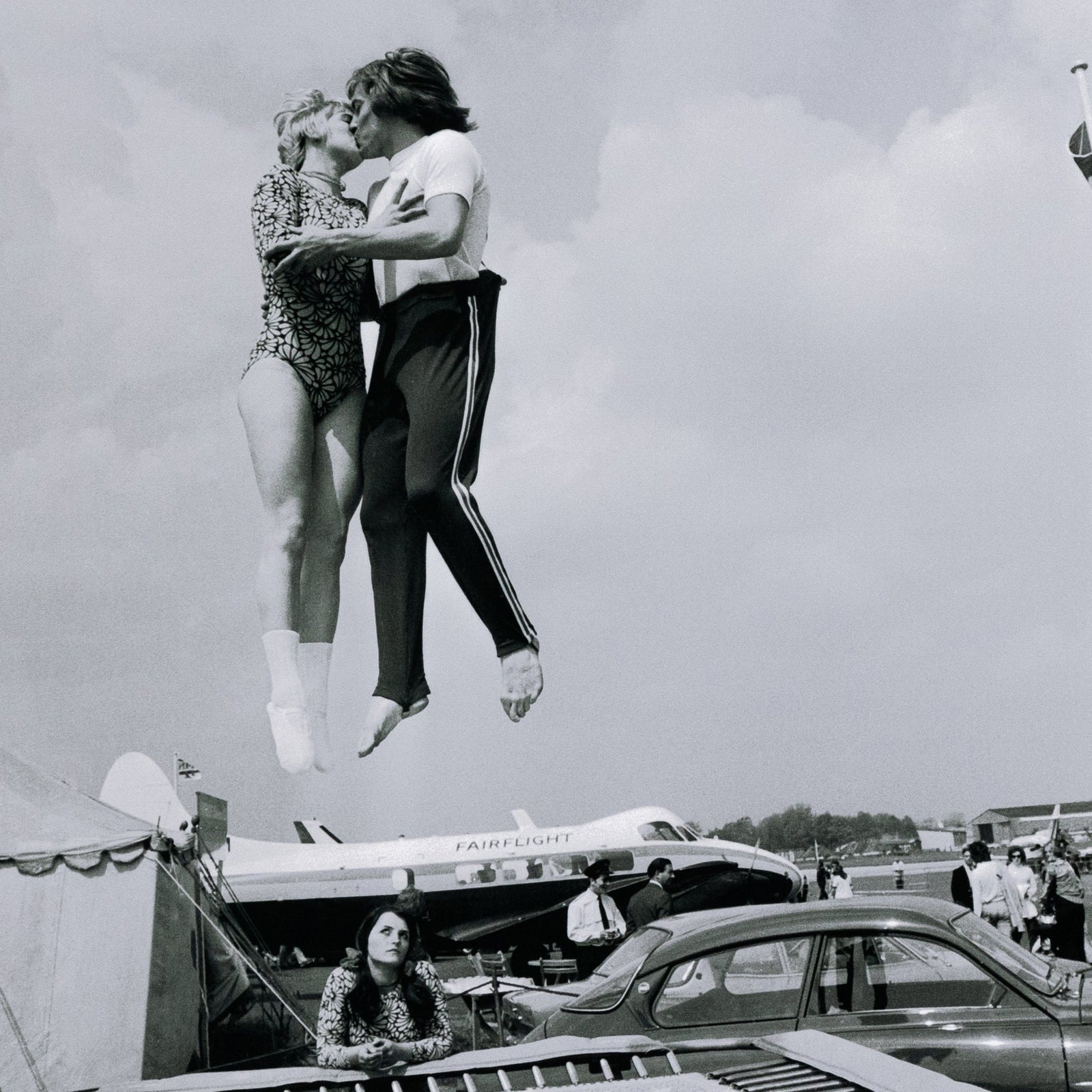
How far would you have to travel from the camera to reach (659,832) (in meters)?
16.0

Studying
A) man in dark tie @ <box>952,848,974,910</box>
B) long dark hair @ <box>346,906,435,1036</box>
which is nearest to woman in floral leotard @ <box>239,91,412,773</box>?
long dark hair @ <box>346,906,435,1036</box>

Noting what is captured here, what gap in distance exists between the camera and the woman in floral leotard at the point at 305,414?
426cm

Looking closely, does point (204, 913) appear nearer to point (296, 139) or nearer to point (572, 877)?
point (296, 139)

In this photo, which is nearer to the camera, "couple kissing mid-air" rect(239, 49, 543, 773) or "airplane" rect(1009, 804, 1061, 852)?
"couple kissing mid-air" rect(239, 49, 543, 773)

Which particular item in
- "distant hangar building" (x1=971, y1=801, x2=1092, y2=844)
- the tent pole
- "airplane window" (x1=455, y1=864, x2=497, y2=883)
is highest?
"distant hangar building" (x1=971, y1=801, x2=1092, y2=844)

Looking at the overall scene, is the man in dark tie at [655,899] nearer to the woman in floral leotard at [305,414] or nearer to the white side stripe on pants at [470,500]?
the white side stripe on pants at [470,500]

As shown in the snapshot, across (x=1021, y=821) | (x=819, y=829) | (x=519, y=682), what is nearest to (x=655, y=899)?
(x=819, y=829)

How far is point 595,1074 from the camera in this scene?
1.95 meters

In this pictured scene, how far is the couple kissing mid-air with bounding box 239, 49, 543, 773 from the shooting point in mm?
4262

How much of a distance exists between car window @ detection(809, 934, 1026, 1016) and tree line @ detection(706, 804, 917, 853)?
2055 mm

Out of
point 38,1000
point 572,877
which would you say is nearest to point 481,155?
point 38,1000

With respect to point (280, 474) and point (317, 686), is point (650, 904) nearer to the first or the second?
point (317, 686)

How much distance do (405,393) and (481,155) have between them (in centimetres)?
124

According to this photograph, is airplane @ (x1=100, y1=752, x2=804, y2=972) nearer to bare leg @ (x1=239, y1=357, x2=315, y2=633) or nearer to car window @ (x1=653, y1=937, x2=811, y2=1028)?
car window @ (x1=653, y1=937, x2=811, y2=1028)
